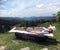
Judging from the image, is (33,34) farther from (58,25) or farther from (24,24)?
(58,25)

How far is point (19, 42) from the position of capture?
39.1 ft

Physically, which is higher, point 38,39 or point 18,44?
point 38,39

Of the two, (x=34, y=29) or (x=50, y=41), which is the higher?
(x=34, y=29)

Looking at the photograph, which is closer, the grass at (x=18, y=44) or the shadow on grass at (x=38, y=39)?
the grass at (x=18, y=44)

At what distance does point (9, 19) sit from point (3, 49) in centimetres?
457

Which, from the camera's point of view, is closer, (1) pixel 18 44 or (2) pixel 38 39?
(1) pixel 18 44

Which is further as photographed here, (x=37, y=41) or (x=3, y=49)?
(x=37, y=41)

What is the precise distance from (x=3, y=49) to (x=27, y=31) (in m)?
2.67

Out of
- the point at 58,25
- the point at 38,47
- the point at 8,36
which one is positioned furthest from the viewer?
the point at 58,25

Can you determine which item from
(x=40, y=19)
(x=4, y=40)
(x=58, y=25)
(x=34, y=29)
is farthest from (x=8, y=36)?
(x=58, y=25)

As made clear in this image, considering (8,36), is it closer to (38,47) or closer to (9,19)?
(9,19)

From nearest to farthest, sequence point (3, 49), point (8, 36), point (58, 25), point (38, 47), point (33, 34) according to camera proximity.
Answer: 1. point (3, 49)
2. point (38, 47)
3. point (33, 34)
4. point (8, 36)
5. point (58, 25)

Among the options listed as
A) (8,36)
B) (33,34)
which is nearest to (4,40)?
(8,36)

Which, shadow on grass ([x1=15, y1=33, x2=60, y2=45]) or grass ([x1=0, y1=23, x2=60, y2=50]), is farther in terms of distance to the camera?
shadow on grass ([x1=15, y1=33, x2=60, y2=45])
